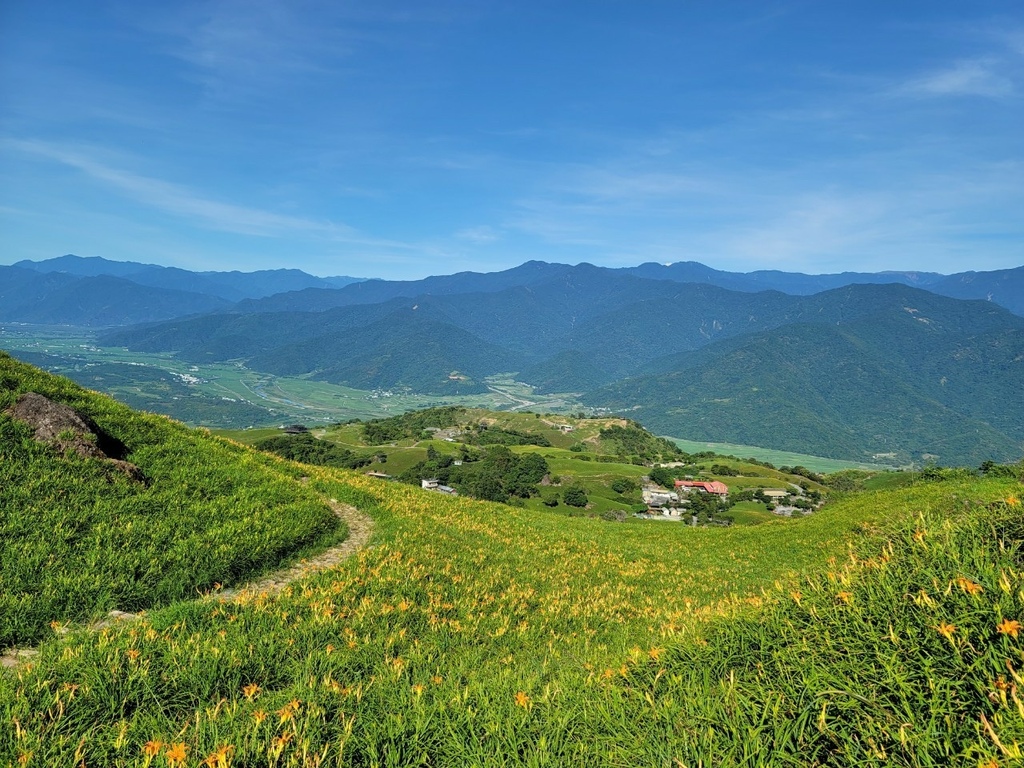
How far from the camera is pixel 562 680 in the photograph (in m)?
4.88

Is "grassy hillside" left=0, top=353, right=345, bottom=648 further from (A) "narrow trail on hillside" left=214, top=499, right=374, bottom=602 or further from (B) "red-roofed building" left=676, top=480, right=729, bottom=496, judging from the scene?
(B) "red-roofed building" left=676, top=480, right=729, bottom=496

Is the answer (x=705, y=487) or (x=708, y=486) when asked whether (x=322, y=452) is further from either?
(x=708, y=486)

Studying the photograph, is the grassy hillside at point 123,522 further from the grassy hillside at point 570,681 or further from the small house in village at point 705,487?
the small house in village at point 705,487

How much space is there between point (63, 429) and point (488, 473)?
373ft

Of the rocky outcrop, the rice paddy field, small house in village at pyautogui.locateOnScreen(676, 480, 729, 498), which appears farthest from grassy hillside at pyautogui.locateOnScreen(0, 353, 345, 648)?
small house in village at pyautogui.locateOnScreen(676, 480, 729, 498)

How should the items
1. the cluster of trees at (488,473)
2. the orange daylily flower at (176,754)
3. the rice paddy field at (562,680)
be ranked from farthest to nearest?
the cluster of trees at (488,473), the orange daylily flower at (176,754), the rice paddy field at (562,680)

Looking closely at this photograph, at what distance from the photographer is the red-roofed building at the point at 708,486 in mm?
124525

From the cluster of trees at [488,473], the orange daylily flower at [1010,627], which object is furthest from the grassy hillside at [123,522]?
the cluster of trees at [488,473]

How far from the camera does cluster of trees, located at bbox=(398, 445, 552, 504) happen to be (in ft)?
332

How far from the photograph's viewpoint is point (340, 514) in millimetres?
12633

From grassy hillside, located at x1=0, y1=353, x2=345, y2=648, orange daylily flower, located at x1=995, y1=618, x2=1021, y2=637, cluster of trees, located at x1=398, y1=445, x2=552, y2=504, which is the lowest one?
cluster of trees, located at x1=398, y1=445, x2=552, y2=504

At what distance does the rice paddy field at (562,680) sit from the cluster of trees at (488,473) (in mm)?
87801

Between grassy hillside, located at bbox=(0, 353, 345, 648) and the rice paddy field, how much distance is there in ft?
1.59

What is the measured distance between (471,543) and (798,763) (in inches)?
378
